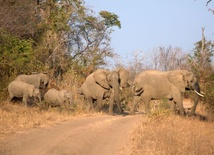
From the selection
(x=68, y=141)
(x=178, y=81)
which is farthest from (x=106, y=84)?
(x=68, y=141)

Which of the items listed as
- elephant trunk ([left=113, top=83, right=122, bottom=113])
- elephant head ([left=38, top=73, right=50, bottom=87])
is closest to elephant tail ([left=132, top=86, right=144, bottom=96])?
elephant trunk ([left=113, top=83, right=122, bottom=113])

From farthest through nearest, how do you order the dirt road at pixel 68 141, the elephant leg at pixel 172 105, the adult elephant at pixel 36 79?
the elephant leg at pixel 172 105 < the adult elephant at pixel 36 79 < the dirt road at pixel 68 141

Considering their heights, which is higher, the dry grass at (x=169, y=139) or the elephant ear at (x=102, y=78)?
the elephant ear at (x=102, y=78)

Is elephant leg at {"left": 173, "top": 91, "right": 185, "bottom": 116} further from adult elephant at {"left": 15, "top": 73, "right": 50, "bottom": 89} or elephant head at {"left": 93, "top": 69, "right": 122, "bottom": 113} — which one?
adult elephant at {"left": 15, "top": 73, "right": 50, "bottom": 89}

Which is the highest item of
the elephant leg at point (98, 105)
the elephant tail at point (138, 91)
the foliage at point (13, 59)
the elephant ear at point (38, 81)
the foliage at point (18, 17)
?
the foliage at point (18, 17)

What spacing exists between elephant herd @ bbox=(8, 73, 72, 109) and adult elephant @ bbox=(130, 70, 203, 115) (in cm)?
360

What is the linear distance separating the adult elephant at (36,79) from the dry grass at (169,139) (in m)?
6.17

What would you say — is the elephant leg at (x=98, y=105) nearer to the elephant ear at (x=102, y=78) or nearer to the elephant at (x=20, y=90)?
the elephant ear at (x=102, y=78)

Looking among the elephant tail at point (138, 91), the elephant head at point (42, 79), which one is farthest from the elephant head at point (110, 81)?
the elephant head at point (42, 79)

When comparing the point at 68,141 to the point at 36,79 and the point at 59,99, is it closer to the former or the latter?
the point at 59,99

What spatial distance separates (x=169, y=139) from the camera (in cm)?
1036

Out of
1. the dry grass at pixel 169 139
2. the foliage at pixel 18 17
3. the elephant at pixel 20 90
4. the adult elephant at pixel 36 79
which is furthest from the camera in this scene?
the foliage at pixel 18 17

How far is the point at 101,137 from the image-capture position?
431 inches

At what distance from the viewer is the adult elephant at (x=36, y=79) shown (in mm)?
17578
